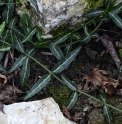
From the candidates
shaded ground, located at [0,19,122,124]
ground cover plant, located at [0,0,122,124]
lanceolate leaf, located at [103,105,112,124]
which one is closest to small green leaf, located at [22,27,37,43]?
ground cover plant, located at [0,0,122,124]

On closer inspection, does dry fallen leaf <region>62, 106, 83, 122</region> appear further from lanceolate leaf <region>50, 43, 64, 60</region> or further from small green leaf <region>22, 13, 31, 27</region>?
small green leaf <region>22, 13, 31, 27</region>

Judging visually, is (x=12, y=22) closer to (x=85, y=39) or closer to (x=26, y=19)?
(x=26, y=19)

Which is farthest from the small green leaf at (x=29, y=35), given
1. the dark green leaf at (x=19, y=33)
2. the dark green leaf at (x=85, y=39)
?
the dark green leaf at (x=85, y=39)

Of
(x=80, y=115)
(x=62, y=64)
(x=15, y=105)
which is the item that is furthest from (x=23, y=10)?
(x=80, y=115)

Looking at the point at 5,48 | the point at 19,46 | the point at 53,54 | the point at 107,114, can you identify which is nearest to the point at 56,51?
the point at 53,54

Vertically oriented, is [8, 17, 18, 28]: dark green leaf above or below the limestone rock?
above

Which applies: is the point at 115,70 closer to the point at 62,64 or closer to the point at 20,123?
the point at 62,64
